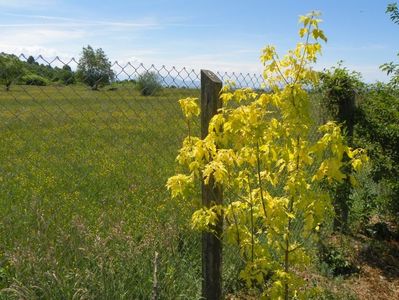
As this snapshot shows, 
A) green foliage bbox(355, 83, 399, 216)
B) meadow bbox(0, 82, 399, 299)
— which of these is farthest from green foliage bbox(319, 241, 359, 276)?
green foliage bbox(355, 83, 399, 216)

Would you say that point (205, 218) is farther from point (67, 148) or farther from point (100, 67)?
point (67, 148)

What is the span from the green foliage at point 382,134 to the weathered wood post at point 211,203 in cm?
274

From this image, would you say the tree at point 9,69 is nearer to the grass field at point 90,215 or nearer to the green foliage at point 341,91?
the grass field at point 90,215

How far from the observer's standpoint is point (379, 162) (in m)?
4.87

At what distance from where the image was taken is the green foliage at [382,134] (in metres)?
4.83

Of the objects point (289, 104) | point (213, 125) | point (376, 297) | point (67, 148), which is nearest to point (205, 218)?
point (213, 125)

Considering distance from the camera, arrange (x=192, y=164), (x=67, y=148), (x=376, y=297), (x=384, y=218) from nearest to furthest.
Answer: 1. (x=192, y=164)
2. (x=376, y=297)
3. (x=384, y=218)
4. (x=67, y=148)

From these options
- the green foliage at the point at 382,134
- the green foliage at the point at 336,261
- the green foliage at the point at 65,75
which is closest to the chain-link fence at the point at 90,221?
the green foliage at the point at 65,75

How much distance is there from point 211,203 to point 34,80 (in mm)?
1346

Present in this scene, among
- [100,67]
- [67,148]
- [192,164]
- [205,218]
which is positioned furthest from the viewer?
[67,148]

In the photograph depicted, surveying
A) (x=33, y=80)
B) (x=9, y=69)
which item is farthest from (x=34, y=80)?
(x=9, y=69)

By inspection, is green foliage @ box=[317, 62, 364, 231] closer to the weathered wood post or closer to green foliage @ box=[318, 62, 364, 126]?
green foliage @ box=[318, 62, 364, 126]

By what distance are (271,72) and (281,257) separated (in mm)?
1297

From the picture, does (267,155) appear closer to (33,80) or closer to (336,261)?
(33,80)
